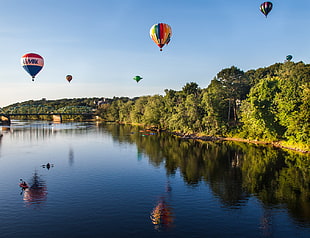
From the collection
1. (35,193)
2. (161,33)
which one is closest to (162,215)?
(35,193)

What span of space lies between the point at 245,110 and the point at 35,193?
5753 centimetres

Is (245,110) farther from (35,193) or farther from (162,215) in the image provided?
(35,193)

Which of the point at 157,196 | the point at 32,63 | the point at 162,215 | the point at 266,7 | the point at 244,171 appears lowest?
the point at 162,215

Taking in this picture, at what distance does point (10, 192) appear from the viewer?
32875mm

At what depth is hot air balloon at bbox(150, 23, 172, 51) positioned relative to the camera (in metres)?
61.8

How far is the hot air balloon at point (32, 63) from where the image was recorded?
69062 millimetres

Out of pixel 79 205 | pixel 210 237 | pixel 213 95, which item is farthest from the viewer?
pixel 213 95

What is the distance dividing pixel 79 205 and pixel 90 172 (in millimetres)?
14343

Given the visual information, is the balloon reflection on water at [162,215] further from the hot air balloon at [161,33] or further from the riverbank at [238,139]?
the hot air balloon at [161,33]

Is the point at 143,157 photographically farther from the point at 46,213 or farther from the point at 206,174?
the point at 46,213

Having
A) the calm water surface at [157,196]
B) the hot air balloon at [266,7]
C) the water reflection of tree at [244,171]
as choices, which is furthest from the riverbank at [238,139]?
the hot air balloon at [266,7]

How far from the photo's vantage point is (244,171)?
42.8 m

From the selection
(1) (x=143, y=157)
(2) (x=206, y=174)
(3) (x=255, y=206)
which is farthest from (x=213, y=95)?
(3) (x=255, y=206)

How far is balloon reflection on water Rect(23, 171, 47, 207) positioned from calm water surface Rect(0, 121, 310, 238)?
104 mm
